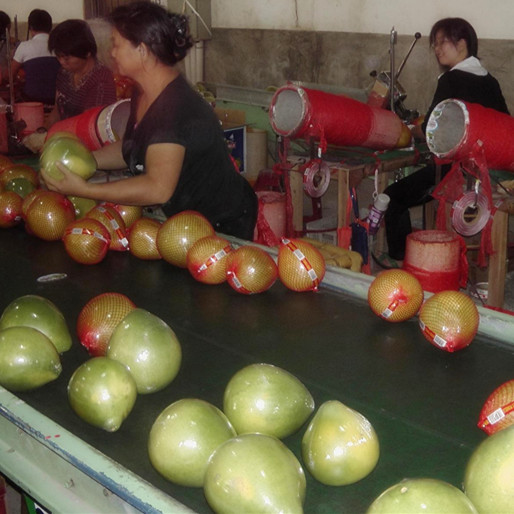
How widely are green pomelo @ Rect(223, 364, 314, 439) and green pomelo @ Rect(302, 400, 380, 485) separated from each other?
3.1 inches

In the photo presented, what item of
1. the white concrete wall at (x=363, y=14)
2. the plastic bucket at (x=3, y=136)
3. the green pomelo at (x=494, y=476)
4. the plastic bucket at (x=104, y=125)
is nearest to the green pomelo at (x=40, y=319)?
the green pomelo at (x=494, y=476)

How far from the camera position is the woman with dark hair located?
3934mm

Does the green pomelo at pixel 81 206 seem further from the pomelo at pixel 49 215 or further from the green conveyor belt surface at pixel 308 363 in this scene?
the green conveyor belt surface at pixel 308 363

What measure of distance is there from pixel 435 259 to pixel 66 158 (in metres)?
1.70

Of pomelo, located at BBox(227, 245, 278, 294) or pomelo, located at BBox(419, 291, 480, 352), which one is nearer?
pomelo, located at BBox(419, 291, 480, 352)

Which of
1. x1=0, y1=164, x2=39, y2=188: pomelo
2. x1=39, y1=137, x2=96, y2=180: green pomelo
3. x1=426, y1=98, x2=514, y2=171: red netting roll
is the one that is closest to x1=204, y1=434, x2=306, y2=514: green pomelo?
x1=39, y1=137, x2=96, y2=180: green pomelo

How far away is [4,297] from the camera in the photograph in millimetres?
2025

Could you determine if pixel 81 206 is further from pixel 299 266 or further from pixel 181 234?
pixel 299 266

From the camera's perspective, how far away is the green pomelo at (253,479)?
3.38 ft

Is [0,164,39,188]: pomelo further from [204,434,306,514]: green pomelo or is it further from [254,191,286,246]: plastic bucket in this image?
[204,434,306,514]: green pomelo

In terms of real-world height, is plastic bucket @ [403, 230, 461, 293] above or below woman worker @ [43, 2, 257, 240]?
below

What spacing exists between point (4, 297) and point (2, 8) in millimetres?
10188

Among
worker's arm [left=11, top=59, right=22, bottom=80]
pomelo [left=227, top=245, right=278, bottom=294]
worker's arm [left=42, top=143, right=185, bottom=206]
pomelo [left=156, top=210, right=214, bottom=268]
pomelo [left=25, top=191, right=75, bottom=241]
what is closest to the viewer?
pomelo [left=227, top=245, right=278, bottom=294]

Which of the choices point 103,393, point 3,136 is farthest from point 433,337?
point 3,136
